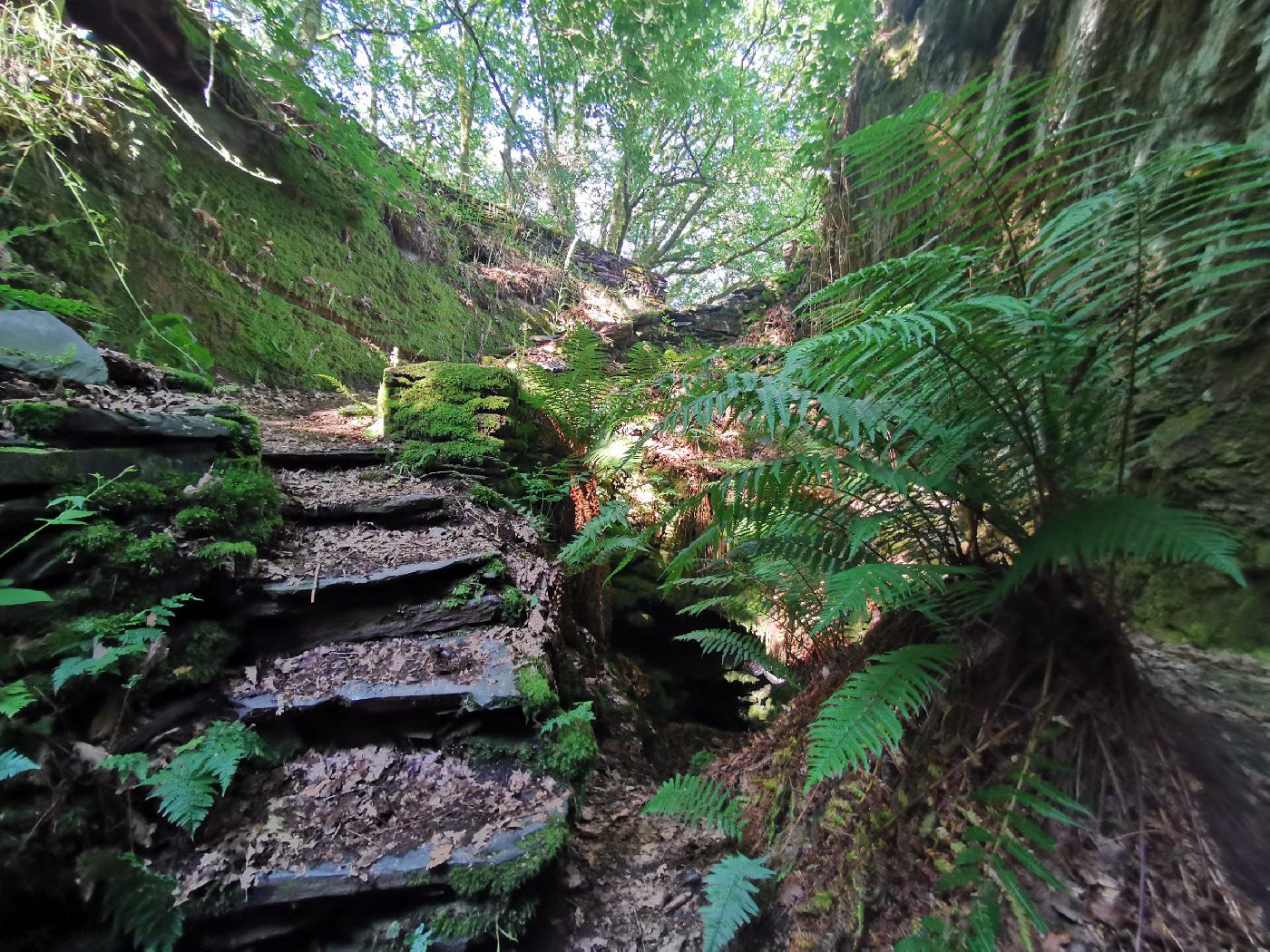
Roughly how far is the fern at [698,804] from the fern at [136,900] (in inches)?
51.2

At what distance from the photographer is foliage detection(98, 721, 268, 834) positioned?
1.44 m

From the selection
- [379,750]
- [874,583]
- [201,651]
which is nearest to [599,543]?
[379,750]

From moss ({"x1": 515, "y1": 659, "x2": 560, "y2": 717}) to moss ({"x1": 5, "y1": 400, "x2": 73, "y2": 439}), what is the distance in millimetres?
2028

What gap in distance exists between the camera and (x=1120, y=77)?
68.6 inches

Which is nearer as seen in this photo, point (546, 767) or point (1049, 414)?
point (1049, 414)

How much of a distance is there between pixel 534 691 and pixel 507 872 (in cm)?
62

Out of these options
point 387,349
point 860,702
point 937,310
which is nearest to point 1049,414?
point 937,310

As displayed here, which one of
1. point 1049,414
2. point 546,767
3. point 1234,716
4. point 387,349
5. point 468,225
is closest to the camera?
point 1234,716

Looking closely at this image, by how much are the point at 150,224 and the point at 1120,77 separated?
6138 millimetres

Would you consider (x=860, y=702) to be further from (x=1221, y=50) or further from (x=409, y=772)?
(x=1221, y=50)

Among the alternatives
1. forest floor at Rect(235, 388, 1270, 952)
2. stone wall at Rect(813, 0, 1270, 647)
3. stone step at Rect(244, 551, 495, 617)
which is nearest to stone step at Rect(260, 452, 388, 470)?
forest floor at Rect(235, 388, 1270, 952)

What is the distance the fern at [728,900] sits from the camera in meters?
1.29

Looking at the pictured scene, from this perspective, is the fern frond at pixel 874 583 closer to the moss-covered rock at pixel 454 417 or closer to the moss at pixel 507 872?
the moss at pixel 507 872

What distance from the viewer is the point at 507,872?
59.4 inches
